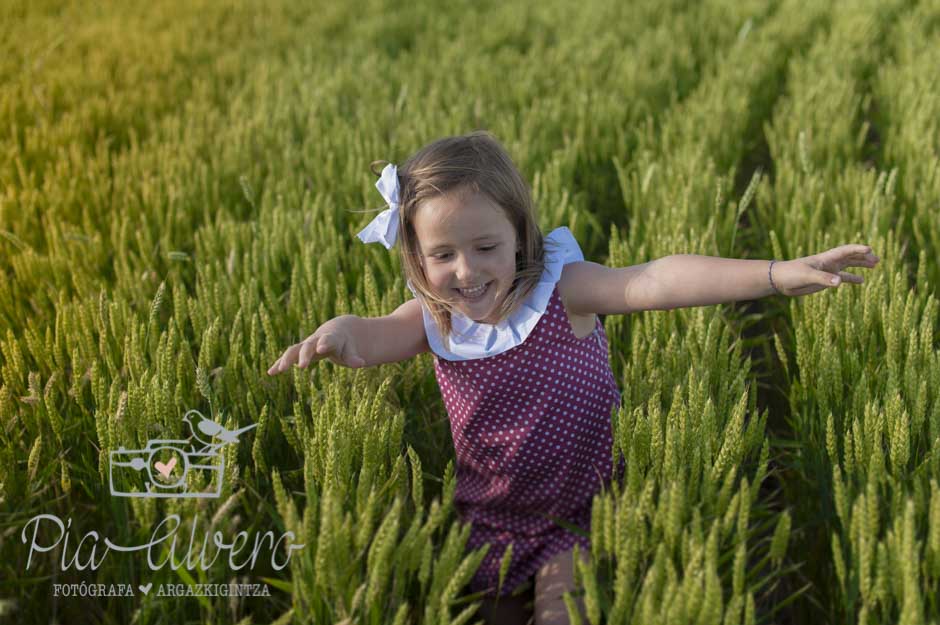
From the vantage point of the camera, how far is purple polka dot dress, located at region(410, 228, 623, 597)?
163 cm

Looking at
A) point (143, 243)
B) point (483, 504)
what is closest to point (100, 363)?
point (143, 243)

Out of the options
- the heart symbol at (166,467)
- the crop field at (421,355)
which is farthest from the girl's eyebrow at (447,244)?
the heart symbol at (166,467)

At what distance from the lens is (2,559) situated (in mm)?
1429

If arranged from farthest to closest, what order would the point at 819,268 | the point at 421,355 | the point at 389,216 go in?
1. the point at 421,355
2. the point at 389,216
3. the point at 819,268

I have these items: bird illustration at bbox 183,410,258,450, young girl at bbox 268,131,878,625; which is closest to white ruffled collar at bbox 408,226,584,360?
young girl at bbox 268,131,878,625

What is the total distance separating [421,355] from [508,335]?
0.32 metres

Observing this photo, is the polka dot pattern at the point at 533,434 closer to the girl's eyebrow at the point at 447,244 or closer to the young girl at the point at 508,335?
the young girl at the point at 508,335

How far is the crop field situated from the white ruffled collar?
0.56ft

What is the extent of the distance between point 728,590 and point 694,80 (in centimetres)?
318

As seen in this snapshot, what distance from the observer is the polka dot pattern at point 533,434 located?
1634mm

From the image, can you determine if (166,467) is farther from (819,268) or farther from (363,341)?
(819,268)

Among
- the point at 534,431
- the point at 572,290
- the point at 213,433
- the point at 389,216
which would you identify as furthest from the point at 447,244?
the point at 213,433

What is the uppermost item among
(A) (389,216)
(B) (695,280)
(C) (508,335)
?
(A) (389,216)

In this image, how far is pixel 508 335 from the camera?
1615 millimetres
